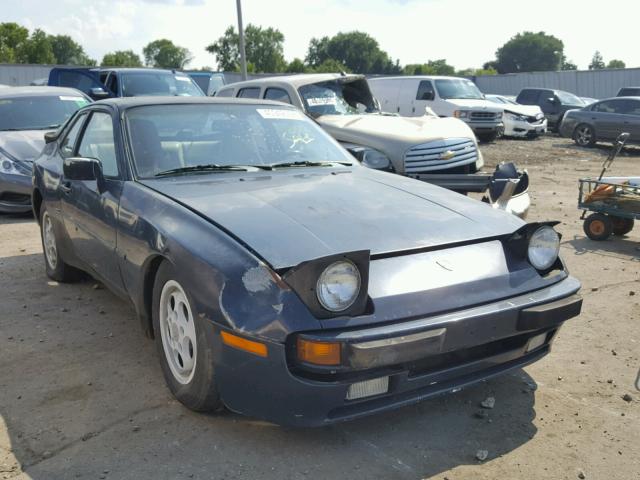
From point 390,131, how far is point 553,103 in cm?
1717

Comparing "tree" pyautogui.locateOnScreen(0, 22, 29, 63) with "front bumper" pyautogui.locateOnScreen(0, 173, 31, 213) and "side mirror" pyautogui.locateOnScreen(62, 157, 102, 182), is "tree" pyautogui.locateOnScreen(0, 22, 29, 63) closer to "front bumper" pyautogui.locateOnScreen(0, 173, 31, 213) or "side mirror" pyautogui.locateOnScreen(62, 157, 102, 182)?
"front bumper" pyautogui.locateOnScreen(0, 173, 31, 213)

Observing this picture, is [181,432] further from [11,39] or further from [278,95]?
[11,39]

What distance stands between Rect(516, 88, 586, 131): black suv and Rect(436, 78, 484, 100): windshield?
19.7ft

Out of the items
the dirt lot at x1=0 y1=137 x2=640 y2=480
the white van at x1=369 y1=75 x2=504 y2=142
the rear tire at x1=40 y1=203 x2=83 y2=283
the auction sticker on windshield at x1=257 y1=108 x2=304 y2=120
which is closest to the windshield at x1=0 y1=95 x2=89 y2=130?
the rear tire at x1=40 y1=203 x2=83 y2=283

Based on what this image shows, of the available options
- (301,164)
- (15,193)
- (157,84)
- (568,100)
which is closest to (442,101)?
(157,84)

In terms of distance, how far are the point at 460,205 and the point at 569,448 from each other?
133 cm

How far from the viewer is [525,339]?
3.04m

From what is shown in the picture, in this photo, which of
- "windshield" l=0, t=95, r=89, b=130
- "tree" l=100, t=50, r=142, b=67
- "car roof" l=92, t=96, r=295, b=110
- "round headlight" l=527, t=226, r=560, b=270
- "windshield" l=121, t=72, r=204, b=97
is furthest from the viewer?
"tree" l=100, t=50, r=142, b=67

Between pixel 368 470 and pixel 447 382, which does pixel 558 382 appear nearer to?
pixel 447 382

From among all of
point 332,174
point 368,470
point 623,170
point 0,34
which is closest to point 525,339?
point 368,470

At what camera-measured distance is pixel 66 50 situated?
338 ft

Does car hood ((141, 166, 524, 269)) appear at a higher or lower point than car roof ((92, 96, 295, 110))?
lower

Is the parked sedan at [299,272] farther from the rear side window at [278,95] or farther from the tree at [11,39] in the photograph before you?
the tree at [11,39]

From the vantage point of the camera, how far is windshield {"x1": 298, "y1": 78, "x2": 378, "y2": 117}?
8.35m
